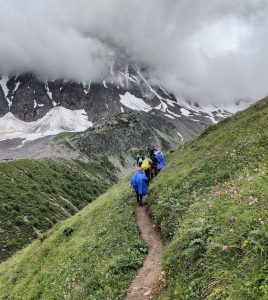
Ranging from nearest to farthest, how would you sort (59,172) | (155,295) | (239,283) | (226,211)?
1. (239,283)
2. (155,295)
3. (226,211)
4. (59,172)

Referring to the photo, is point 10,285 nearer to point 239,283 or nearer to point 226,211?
point 226,211

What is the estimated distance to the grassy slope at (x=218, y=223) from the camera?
13.5 meters

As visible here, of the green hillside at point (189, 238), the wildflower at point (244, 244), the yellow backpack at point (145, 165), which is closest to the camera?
the wildflower at point (244, 244)

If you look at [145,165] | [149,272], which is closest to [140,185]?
[145,165]

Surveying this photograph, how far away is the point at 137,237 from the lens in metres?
25.0

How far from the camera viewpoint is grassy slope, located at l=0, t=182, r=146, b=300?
21.0 meters

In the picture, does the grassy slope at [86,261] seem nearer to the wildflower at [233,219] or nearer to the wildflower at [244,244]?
the wildflower at [233,219]

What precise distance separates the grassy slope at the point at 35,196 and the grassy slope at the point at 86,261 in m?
47.5

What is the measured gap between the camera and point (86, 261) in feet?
82.4

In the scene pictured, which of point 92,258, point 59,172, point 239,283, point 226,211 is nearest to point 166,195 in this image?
point 92,258

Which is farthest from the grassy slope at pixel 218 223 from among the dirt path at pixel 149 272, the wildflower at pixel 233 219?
the dirt path at pixel 149 272

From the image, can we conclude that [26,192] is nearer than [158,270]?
No

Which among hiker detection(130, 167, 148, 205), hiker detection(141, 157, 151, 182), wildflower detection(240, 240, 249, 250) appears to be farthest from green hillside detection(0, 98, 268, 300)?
hiker detection(141, 157, 151, 182)

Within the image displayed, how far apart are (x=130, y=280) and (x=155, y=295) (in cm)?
277
